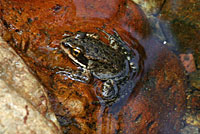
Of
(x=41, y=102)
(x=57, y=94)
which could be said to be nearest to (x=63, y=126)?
(x=57, y=94)

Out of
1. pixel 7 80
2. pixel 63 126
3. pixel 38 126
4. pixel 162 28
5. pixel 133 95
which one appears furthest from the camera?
pixel 162 28

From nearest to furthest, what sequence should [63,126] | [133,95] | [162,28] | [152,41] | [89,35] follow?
[63,126] < [133,95] < [89,35] < [152,41] < [162,28]

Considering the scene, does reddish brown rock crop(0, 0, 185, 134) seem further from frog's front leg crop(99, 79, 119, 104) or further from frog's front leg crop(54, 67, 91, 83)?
frog's front leg crop(99, 79, 119, 104)

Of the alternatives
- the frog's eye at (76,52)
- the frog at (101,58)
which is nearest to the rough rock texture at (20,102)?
the frog at (101,58)

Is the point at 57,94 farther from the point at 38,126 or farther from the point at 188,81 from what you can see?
the point at 188,81

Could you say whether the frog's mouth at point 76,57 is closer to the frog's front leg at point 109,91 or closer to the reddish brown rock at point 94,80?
the reddish brown rock at point 94,80

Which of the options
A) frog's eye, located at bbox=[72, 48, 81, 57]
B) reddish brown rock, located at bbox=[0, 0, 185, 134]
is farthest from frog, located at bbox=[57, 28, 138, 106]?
reddish brown rock, located at bbox=[0, 0, 185, 134]
